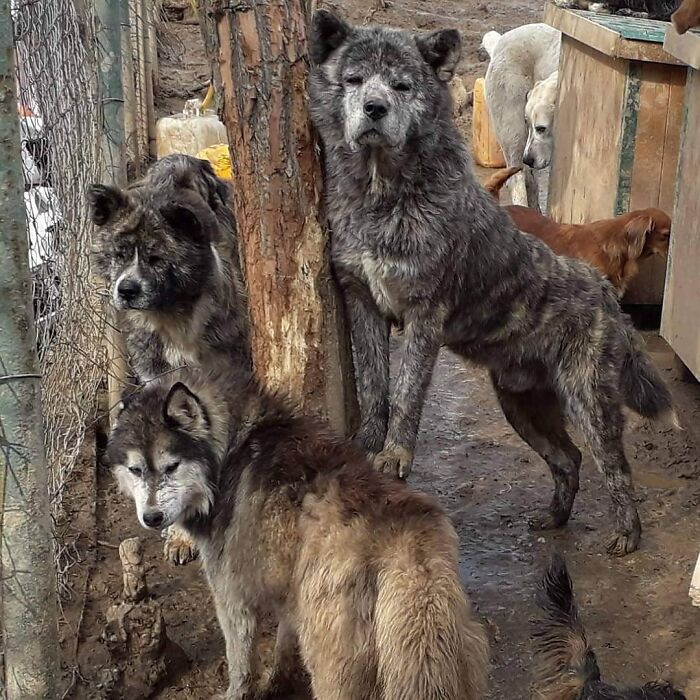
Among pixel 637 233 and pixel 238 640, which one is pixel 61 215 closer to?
pixel 238 640

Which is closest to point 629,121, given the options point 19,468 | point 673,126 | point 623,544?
point 673,126

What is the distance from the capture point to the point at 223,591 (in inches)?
140

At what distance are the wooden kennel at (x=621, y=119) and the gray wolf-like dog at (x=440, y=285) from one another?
2417 mm

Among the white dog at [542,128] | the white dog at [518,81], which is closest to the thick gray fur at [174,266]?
the white dog at [542,128]

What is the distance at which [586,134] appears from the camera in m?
7.55

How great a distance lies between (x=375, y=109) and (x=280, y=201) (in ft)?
1.70

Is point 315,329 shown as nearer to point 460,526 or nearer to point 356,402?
point 356,402

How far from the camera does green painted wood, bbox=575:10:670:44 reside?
672 cm

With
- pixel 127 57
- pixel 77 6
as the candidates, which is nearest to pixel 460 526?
pixel 77 6

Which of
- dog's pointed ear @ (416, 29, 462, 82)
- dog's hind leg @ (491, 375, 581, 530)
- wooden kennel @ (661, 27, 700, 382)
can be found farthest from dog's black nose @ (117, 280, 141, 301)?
wooden kennel @ (661, 27, 700, 382)

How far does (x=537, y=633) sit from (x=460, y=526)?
1.69 meters

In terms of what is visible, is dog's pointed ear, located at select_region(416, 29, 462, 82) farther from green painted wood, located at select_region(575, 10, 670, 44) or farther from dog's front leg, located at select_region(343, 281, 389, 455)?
green painted wood, located at select_region(575, 10, 670, 44)

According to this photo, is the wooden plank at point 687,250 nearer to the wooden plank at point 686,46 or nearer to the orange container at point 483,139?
the wooden plank at point 686,46

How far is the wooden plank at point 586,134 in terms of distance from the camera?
7.06 m
